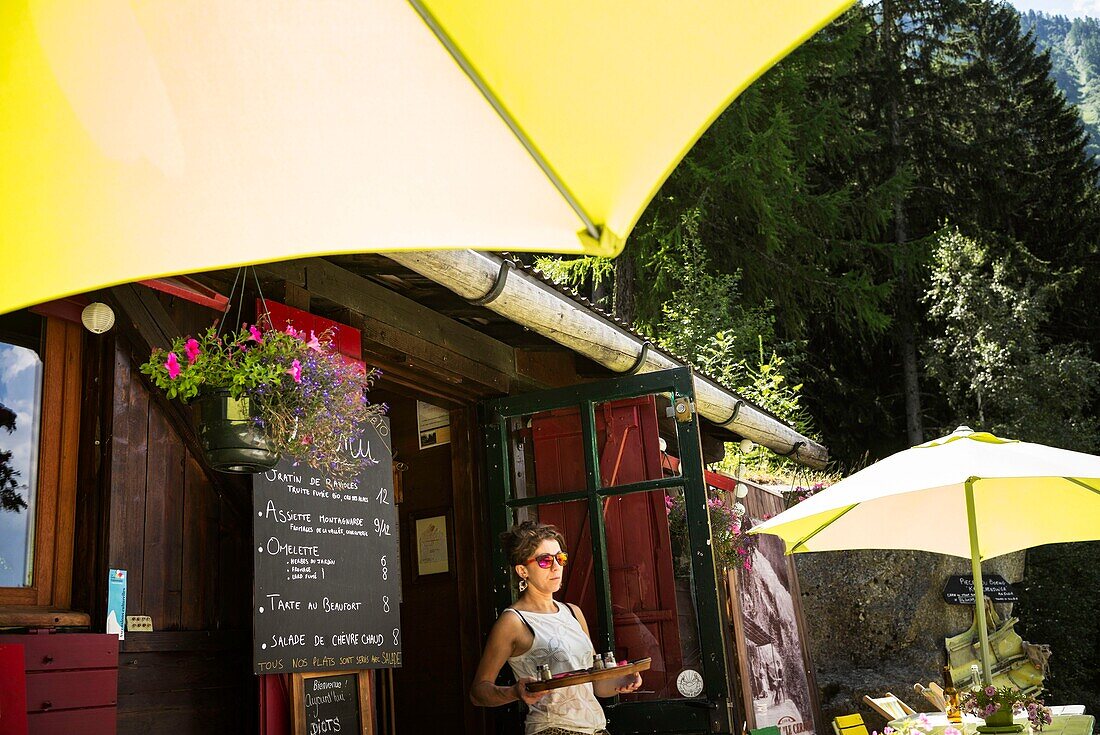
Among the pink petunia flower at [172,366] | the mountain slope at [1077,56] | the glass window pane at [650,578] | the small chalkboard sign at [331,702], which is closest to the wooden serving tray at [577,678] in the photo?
the small chalkboard sign at [331,702]

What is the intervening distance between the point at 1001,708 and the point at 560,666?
1.88 m

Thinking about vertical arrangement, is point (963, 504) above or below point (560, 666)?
above

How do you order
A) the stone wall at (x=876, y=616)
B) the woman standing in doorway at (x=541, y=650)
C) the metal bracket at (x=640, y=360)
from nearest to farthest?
the woman standing in doorway at (x=541, y=650), the metal bracket at (x=640, y=360), the stone wall at (x=876, y=616)

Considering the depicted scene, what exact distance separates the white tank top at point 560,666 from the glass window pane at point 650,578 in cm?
93

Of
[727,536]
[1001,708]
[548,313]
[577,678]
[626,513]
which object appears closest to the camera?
[577,678]

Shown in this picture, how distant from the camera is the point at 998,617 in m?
11.4

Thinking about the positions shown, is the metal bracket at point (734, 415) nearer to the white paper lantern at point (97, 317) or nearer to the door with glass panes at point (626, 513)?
the door with glass panes at point (626, 513)

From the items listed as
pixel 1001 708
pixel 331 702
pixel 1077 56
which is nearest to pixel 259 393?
pixel 331 702

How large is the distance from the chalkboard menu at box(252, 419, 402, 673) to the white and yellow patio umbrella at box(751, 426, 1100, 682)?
78.2 inches

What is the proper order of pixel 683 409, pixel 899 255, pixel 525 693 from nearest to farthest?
pixel 525 693
pixel 683 409
pixel 899 255

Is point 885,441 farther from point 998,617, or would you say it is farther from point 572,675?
point 572,675

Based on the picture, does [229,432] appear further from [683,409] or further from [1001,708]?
[1001,708]

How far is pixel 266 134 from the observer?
123 cm

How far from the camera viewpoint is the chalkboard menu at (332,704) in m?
4.22
